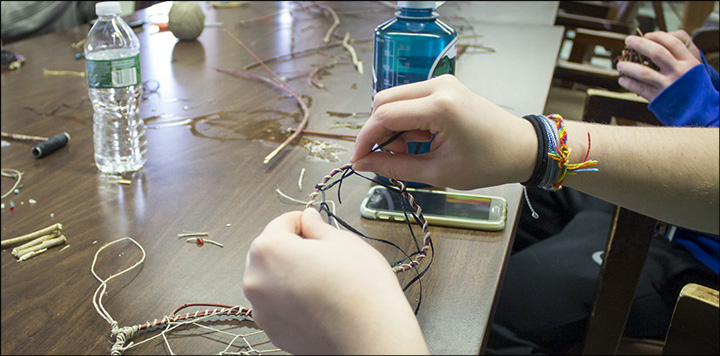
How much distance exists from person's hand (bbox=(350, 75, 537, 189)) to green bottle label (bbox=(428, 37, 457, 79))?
0.15 m

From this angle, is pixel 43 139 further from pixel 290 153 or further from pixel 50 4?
pixel 50 4

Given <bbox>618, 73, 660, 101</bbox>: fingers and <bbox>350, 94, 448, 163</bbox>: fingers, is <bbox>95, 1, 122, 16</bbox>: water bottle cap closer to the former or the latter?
<bbox>350, 94, 448, 163</bbox>: fingers

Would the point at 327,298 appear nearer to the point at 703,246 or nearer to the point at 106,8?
the point at 106,8

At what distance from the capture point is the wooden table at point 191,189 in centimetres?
61

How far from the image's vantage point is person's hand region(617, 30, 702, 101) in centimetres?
120

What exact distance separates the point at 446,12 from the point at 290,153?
1.53 metres

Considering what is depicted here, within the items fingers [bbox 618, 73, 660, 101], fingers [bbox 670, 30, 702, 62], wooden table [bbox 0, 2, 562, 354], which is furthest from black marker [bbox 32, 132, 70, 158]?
A: fingers [bbox 670, 30, 702, 62]

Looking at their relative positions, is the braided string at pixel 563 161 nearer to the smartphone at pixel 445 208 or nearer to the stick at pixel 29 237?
the smartphone at pixel 445 208

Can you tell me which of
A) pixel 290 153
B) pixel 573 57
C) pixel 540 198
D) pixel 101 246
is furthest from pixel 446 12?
pixel 101 246

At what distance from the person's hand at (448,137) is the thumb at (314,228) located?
13 centimetres

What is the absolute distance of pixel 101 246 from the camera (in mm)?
→ 716

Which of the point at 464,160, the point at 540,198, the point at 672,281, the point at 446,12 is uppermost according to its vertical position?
the point at 464,160

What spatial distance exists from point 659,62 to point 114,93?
1.13m

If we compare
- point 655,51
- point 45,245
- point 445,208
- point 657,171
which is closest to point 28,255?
point 45,245
